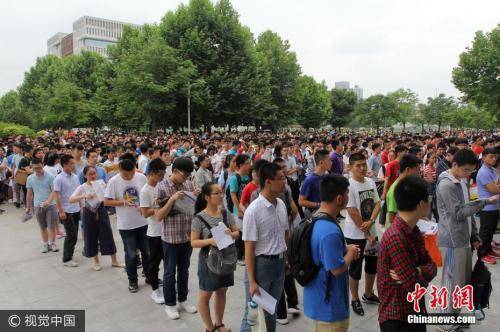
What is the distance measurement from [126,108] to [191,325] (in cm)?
2859

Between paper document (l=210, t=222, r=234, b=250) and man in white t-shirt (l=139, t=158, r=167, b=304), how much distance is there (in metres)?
1.20

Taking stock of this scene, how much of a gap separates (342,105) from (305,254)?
67.9m

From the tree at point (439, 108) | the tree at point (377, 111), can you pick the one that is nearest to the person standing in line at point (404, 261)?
the tree at point (377, 111)

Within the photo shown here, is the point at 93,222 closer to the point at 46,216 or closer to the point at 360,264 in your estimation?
the point at 46,216

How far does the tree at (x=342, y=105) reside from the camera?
67188 millimetres

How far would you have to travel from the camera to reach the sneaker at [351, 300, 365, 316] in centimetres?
414

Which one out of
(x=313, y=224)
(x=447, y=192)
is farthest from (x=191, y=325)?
(x=447, y=192)

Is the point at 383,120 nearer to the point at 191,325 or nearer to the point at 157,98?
the point at 157,98

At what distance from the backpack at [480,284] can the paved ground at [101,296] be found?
14.3 inches

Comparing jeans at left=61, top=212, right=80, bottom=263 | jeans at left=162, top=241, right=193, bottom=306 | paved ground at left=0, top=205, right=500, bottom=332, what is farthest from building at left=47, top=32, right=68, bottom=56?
jeans at left=162, top=241, right=193, bottom=306

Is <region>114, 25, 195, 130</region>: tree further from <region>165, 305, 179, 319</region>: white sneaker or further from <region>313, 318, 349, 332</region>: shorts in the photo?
<region>313, 318, 349, 332</region>: shorts

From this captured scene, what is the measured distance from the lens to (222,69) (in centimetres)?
2900

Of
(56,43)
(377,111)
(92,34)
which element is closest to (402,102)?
Result: (377,111)

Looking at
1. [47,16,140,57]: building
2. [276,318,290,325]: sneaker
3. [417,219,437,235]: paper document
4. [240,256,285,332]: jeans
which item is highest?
[47,16,140,57]: building
